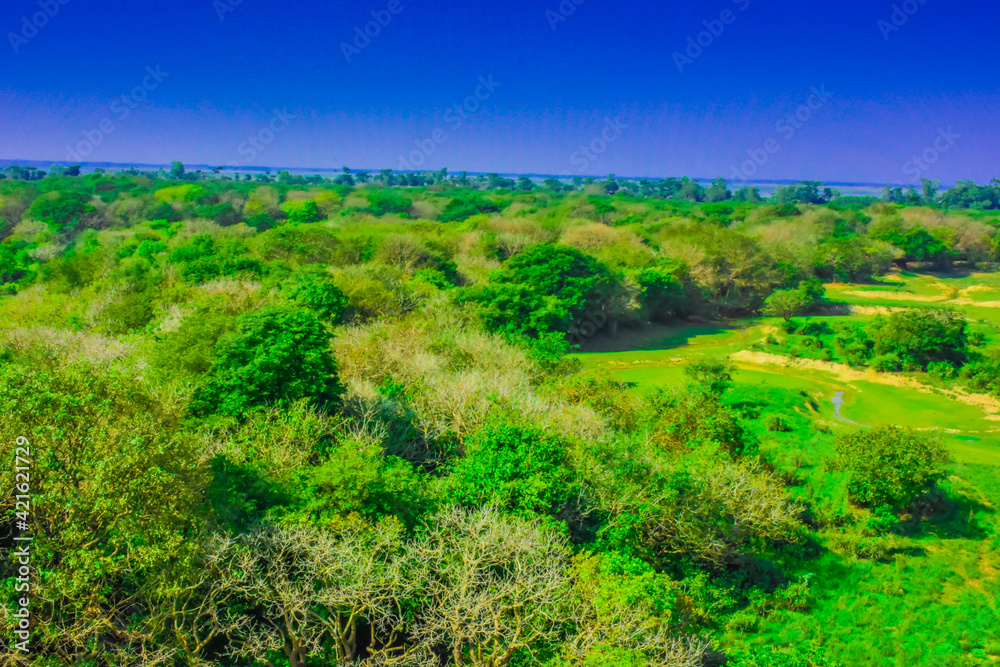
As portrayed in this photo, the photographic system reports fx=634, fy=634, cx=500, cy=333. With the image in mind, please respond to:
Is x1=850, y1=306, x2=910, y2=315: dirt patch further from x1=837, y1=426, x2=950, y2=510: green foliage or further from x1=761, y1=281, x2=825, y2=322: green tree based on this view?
x1=837, y1=426, x2=950, y2=510: green foliage

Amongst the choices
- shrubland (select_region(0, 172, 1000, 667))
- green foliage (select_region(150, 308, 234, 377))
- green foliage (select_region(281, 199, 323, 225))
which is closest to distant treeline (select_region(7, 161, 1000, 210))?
green foliage (select_region(281, 199, 323, 225))

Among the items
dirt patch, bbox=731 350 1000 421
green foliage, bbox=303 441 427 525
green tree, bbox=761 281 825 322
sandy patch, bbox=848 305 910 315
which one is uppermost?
green foliage, bbox=303 441 427 525

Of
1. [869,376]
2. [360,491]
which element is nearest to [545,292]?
[869,376]

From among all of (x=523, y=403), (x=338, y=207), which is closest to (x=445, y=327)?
(x=523, y=403)

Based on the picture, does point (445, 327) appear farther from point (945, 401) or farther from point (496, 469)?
point (945, 401)

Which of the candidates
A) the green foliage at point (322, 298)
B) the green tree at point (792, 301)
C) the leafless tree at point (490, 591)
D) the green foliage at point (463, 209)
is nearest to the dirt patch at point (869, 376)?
the green tree at point (792, 301)

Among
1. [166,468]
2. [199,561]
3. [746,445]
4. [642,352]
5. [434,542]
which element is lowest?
[642,352]
